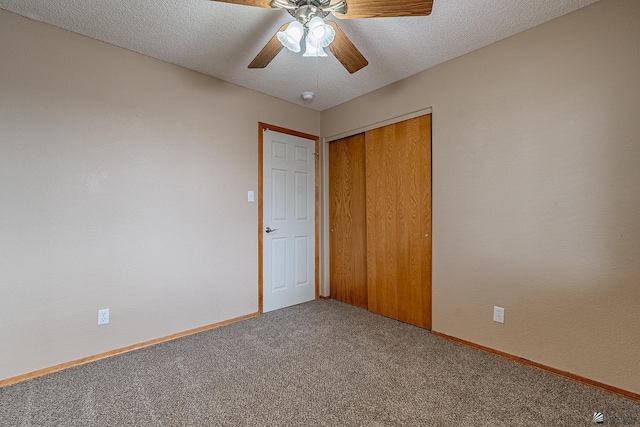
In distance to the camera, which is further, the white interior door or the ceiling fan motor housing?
the white interior door

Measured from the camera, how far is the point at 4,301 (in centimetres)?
184

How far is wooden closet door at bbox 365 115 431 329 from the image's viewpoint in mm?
2689

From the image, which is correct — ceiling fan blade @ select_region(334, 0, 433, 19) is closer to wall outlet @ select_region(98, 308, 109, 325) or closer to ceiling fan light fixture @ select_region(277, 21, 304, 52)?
ceiling fan light fixture @ select_region(277, 21, 304, 52)

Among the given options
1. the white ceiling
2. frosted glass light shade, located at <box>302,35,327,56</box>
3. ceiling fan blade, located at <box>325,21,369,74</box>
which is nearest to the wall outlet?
the white ceiling

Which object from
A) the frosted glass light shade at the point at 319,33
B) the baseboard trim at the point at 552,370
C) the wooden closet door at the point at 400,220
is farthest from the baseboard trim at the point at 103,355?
the frosted glass light shade at the point at 319,33

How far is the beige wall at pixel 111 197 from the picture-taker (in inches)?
74.3

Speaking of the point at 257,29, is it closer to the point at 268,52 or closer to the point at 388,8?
the point at 268,52

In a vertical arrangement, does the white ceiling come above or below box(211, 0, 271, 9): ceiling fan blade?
above

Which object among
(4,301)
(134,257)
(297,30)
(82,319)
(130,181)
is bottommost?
(82,319)

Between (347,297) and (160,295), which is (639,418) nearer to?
(347,297)

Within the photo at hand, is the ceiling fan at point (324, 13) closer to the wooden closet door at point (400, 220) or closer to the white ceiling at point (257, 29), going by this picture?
the white ceiling at point (257, 29)

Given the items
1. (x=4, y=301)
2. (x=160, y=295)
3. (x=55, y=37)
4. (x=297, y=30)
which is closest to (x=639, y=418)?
(x=297, y=30)

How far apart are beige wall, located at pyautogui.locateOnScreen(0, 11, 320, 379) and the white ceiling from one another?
17 centimetres

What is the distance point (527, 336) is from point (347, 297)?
1824 mm
